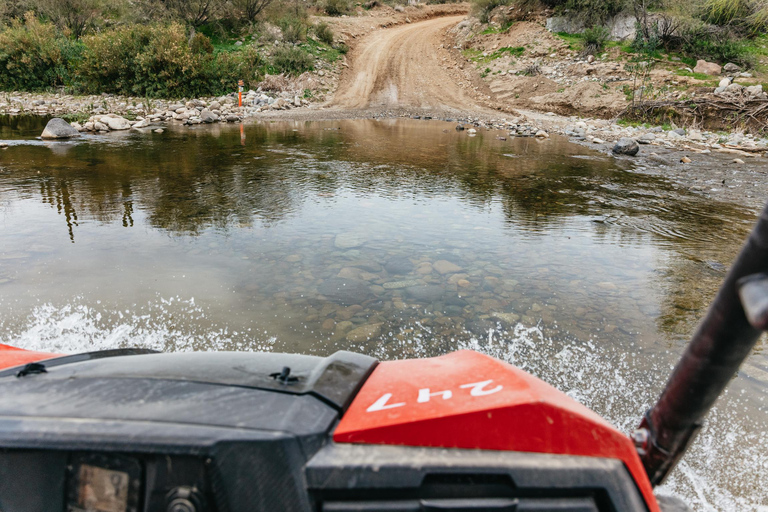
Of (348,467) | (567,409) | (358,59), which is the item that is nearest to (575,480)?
(567,409)

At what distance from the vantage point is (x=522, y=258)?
488 centimetres

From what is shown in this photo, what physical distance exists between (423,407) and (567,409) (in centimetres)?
35

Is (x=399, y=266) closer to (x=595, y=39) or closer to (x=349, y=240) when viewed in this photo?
(x=349, y=240)

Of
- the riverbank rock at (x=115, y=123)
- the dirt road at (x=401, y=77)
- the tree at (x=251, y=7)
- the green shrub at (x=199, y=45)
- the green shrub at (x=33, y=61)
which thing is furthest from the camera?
→ the tree at (x=251, y=7)

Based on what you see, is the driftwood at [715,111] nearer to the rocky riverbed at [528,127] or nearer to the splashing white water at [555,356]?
the rocky riverbed at [528,127]

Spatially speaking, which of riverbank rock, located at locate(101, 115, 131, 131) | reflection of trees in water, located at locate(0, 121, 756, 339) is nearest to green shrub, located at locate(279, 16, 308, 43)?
riverbank rock, located at locate(101, 115, 131, 131)

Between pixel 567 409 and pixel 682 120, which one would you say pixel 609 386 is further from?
pixel 682 120

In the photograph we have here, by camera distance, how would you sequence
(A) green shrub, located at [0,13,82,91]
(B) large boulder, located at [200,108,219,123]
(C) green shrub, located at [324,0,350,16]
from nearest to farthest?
(B) large boulder, located at [200,108,219,123]
(A) green shrub, located at [0,13,82,91]
(C) green shrub, located at [324,0,350,16]

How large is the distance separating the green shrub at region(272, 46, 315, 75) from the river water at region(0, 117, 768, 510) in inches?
648

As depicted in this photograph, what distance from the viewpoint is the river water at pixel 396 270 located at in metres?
3.09

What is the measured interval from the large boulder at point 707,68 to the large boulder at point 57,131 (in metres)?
23.6

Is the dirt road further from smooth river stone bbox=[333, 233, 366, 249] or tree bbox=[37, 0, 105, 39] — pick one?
tree bbox=[37, 0, 105, 39]

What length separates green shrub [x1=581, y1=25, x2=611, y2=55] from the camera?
2134cm

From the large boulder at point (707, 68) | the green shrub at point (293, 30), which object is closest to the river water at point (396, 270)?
the large boulder at point (707, 68)
